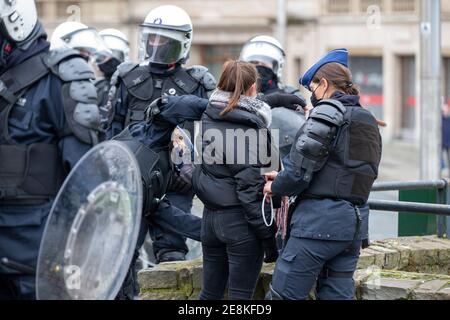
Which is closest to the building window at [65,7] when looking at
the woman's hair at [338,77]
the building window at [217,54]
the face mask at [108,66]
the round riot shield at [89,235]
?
the building window at [217,54]

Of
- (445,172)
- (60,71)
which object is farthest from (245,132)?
(445,172)

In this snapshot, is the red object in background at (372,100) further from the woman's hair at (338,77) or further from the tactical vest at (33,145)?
the tactical vest at (33,145)

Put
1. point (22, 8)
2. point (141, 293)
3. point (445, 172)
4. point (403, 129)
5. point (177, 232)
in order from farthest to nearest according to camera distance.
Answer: point (403, 129) → point (445, 172) → point (177, 232) → point (141, 293) → point (22, 8)

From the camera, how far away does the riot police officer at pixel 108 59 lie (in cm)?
1006

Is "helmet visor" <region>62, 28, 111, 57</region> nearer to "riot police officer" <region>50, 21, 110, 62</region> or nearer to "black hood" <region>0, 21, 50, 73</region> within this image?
"riot police officer" <region>50, 21, 110, 62</region>

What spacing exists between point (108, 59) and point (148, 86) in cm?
229

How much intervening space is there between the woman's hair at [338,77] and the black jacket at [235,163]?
46 centimetres

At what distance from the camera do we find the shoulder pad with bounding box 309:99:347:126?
239 inches

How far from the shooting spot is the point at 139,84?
27.1 ft

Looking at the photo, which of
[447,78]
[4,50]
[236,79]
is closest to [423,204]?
[236,79]

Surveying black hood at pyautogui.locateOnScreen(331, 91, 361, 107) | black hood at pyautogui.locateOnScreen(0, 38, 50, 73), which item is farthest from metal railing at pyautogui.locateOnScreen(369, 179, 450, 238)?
black hood at pyautogui.locateOnScreen(0, 38, 50, 73)

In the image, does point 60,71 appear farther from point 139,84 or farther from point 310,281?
point 139,84

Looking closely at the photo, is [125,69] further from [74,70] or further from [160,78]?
[74,70]

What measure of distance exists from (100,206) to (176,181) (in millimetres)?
2555
